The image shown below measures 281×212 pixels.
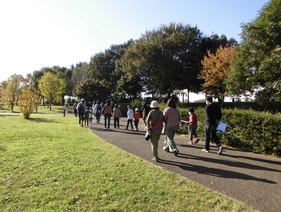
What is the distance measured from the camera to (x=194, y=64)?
27.9 m

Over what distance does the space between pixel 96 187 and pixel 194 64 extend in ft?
87.4

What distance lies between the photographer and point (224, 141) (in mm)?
7973

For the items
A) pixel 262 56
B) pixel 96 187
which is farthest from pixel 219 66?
pixel 96 187

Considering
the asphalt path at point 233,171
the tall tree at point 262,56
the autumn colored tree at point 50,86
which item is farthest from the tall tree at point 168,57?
the asphalt path at point 233,171

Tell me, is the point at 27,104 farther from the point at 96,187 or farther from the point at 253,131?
the point at 253,131

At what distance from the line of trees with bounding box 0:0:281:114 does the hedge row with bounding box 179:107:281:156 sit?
5.29 m

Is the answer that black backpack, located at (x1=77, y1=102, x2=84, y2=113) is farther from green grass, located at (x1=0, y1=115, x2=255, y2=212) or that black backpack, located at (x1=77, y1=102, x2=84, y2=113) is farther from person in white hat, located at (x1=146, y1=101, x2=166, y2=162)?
person in white hat, located at (x1=146, y1=101, x2=166, y2=162)

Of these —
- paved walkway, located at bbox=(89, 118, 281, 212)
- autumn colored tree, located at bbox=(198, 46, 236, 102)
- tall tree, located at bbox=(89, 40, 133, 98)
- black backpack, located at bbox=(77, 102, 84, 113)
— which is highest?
tall tree, located at bbox=(89, 40, 133, 98)

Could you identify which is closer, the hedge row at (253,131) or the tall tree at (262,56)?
the hedge row at (253,131)

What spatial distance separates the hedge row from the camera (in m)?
6.23

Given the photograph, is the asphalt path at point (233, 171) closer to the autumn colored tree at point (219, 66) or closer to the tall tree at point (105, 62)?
the autumn colored tree at point (219, 66)

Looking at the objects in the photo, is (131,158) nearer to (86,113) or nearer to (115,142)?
(115,142)

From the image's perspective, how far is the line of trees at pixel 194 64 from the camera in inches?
473

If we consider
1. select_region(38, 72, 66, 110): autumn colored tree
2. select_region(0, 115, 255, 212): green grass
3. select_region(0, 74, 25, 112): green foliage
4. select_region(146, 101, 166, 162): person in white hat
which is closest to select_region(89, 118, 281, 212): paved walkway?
select_region(0, 115, 255, 212): green grass
